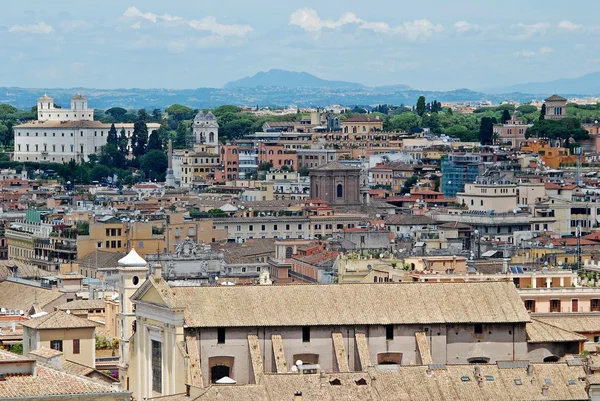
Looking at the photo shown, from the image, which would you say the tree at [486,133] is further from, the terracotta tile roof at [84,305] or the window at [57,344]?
the window at [57,344]

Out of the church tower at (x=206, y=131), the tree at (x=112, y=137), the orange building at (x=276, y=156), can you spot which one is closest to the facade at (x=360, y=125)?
the church tower at (x=206, y=131)

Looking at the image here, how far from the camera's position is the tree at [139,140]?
17475 cm

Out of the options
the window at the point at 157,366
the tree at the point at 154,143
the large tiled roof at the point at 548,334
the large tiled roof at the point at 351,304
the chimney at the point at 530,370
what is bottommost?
the tree at the point at 154,143

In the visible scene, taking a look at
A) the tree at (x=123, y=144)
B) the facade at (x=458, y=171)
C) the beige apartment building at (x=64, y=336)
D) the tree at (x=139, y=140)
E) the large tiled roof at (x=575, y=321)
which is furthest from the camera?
the tree at (x=123, y=144)

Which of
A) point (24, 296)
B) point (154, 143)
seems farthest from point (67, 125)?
point (24, 296)

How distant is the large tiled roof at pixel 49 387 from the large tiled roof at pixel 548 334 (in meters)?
18.5

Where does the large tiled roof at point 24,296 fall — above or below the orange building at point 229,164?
above

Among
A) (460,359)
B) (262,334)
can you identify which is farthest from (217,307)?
(460,359)

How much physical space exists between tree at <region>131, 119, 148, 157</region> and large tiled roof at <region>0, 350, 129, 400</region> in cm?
14364

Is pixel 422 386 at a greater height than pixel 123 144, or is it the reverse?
pixel 422 386

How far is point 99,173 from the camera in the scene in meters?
159

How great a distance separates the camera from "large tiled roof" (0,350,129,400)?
30031 mm

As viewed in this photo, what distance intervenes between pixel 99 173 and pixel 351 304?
112553 millimetres

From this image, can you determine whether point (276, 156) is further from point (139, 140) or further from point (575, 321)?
point (575, 321)
